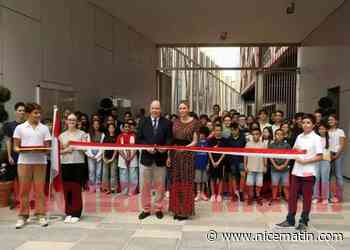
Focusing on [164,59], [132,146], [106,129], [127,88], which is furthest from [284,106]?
[132,146]

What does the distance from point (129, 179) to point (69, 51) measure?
3.55m

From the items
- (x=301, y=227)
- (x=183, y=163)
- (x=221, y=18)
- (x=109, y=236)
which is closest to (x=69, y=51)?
(x=183, y=163)

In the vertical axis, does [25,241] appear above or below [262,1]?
below

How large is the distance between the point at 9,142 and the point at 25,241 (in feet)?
6.78

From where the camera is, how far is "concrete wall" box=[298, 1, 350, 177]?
34.2ft

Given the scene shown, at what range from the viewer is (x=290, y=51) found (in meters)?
17.9

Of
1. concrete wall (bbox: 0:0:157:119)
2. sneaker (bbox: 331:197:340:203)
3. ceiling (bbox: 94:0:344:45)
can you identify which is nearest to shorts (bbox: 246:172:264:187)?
sneaker (bbox: 331:197:340:203)

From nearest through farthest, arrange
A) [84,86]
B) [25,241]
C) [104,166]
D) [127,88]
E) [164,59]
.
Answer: [25,241] < [104,166] < [84,86] < [127,88] < [164,59]

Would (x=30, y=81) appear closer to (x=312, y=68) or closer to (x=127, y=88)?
(x=127, y=88)

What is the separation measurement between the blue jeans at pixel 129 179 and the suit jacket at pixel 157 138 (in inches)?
72.5

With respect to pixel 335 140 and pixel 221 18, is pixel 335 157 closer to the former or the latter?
pixel 335 140

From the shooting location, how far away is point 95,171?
8250mm

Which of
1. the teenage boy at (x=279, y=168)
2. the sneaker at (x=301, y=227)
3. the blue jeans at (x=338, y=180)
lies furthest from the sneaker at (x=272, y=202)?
the sneaker at (x=301, y=227)

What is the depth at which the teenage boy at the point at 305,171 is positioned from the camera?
17.9ft
